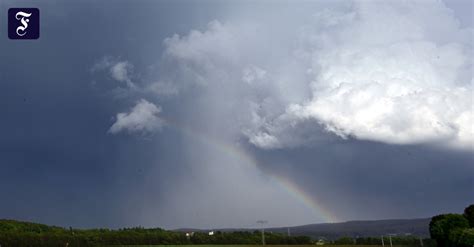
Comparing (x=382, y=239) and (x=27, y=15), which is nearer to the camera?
(x=27, y=15)

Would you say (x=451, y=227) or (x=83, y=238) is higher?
(x=83, y=238)

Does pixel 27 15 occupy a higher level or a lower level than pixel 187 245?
higher

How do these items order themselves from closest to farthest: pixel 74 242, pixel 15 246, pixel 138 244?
pixel 15 246
pixel 74 242
pixel 138 244

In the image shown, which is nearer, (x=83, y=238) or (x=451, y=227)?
(x=451, y=227)

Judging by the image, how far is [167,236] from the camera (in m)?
194

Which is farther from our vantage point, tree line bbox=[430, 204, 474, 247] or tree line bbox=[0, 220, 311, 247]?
tree line bbox=[0, 220, 311, 247]

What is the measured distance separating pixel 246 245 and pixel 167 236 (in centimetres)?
2951

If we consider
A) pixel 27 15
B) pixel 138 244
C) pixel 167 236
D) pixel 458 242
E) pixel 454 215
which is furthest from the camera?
pixel 167 236

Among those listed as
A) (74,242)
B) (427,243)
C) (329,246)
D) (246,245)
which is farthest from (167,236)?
(427,243)

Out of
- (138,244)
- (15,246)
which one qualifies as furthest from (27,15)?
(138,244)

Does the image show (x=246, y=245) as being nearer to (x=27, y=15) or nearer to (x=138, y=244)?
(x=138, y=244)

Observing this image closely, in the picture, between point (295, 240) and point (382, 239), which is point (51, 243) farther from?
point (382, 239)

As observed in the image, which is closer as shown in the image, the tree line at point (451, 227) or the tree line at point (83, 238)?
the tree line at point (451, 227)

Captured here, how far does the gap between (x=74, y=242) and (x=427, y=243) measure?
339ft
